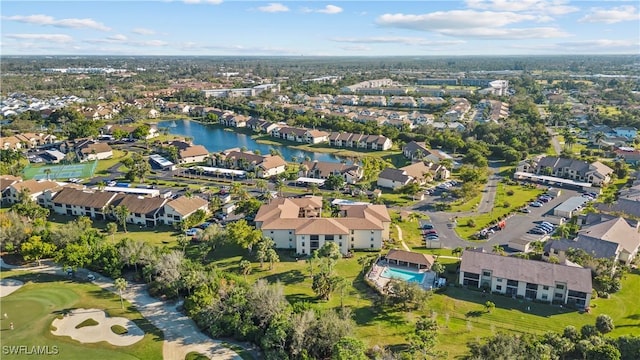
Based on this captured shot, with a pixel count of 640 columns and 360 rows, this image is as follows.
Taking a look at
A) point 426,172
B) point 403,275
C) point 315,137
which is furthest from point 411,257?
point 315,137

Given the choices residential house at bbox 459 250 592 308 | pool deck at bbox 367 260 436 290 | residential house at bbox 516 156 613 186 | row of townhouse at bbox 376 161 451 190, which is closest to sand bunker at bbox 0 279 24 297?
pool deck at bbox 367 260 436 290

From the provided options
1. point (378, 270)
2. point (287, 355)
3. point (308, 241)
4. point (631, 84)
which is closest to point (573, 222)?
point (378, 270)

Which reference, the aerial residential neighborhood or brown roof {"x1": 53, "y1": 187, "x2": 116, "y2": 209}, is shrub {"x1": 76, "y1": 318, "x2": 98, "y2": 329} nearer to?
the aerial residential neighborhood

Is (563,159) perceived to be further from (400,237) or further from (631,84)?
(631,84)

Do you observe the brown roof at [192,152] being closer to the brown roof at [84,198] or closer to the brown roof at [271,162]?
the brown roof at [271,162]

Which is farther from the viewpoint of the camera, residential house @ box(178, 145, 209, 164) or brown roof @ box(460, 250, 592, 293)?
residential house @ box(178, 145, 209, 164)

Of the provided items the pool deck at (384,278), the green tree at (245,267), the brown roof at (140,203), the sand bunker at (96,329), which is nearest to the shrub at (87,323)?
the sand bunker at (96,329)
